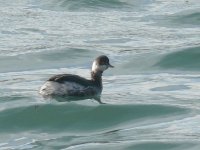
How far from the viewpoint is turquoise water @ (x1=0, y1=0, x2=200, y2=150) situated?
58.2 feet

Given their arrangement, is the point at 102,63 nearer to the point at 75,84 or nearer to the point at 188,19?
the point at 75,84

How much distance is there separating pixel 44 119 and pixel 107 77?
4.49 metres

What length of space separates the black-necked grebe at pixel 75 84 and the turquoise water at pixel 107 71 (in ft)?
0.77

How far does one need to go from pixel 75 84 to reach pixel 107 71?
341cm

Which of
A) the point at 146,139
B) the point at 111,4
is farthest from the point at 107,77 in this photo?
the point at 111,4

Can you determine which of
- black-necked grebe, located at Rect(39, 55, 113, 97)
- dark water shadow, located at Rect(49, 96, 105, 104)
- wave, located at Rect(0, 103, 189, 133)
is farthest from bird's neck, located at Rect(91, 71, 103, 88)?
wave, located at Rect(0, 103, 189, 133)

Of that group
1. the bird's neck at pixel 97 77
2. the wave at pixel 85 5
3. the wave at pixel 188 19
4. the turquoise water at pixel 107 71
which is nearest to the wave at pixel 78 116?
the turquoise water at pixel 107 71

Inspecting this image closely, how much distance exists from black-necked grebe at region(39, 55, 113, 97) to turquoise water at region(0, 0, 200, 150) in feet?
0.77

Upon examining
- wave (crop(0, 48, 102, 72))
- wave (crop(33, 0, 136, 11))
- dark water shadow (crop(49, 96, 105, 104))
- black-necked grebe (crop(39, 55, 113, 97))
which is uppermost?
wave (crop(33, 0, 136, 11))

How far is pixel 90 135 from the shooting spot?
17875 mm

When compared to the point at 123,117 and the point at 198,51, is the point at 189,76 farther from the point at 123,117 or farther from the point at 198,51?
the point at 123,117

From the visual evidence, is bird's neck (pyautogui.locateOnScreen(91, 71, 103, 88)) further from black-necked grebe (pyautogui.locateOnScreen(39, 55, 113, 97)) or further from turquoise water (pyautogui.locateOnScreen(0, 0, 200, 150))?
turquoise water (pyautogui.locateOnScreen(0, 0, 200, 150))

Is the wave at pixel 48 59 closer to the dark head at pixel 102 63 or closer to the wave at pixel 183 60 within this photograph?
the wave at pixel 183 60

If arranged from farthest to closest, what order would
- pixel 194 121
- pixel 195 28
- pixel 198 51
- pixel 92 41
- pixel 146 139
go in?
pixel 195 28 → pixel 92 41 → pixel 198 51 → pixel 194 121 → pixel 146 139
